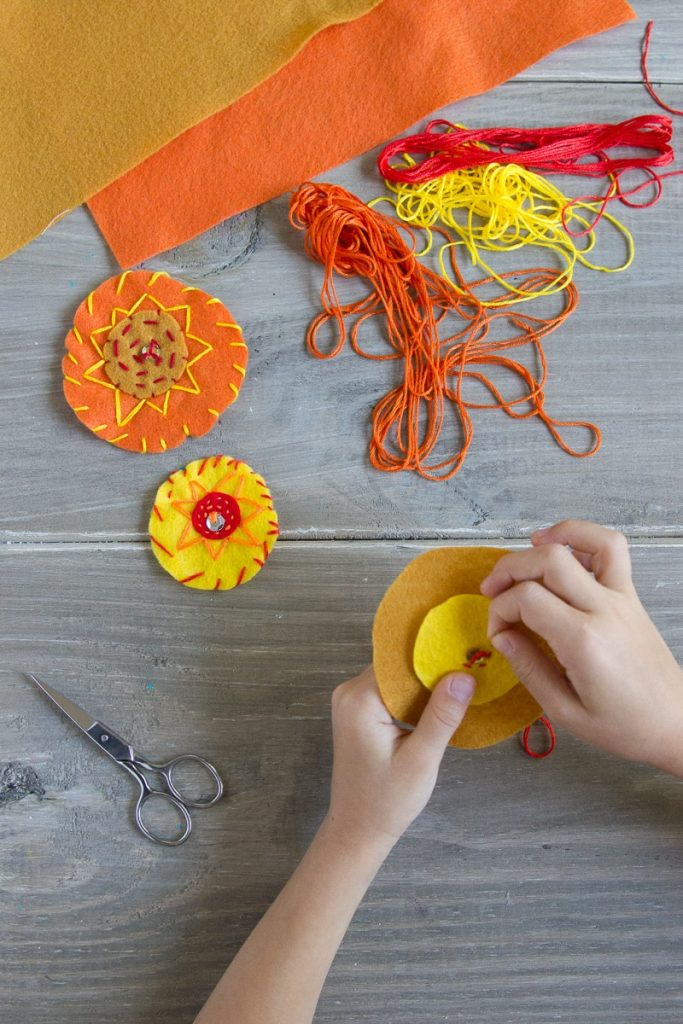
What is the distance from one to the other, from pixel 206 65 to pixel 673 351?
2.18ft

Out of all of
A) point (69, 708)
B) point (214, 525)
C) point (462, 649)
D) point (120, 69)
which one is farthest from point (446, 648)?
point (120, 69)

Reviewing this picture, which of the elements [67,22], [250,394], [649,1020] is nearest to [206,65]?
[67,22]

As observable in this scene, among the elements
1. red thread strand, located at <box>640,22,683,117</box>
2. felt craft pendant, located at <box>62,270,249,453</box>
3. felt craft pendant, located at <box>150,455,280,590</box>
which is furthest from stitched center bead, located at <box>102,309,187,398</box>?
red thread strand, located at <box>640,22,683,117</box>

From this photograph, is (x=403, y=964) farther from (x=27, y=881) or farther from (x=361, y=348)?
(x=361, y=348)

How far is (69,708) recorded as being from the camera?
0.92m

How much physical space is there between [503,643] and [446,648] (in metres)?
0.07

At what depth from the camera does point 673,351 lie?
101cm

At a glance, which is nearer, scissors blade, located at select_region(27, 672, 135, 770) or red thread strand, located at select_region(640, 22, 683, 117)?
scissors blade, located at select_region(27, 672, 135, 770)

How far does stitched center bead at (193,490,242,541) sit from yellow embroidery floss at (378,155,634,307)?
1.20ft

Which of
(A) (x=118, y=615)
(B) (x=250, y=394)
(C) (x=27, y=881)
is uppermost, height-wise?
(B) (x=250, y=394)

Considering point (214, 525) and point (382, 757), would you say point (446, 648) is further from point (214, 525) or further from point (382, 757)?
point (214, 525)

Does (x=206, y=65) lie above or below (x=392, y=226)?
above

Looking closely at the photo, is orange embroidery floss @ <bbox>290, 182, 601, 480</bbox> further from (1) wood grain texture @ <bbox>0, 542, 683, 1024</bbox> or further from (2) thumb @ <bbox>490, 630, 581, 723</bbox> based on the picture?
(2) thumb @ <bbox>490, 630, 581, 723</bbox>

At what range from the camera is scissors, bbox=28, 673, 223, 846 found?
35.9 inches
